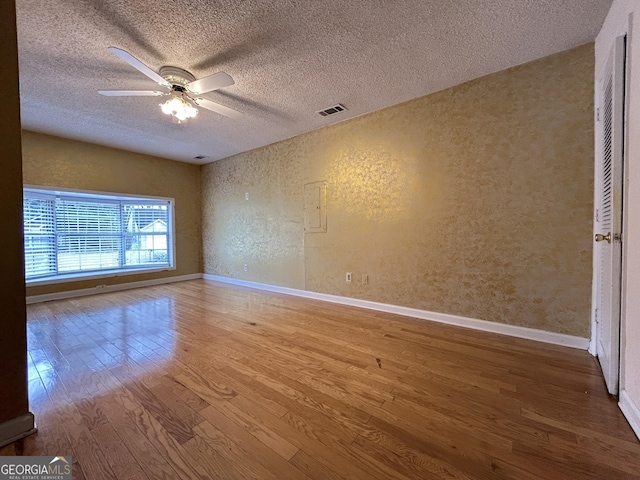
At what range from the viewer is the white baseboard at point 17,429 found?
1138mm

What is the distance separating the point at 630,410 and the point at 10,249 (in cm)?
323

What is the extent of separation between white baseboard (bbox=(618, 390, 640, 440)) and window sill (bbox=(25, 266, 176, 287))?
19.9ft

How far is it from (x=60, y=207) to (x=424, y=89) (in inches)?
230

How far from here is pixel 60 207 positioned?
4.09 meters

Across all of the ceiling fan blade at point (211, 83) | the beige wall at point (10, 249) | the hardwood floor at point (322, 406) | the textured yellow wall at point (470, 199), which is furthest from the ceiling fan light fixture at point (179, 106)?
the hardwood floor at point (322, 406)

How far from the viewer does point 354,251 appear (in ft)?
11.0

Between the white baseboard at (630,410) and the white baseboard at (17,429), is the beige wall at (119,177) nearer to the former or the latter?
the white baseboard at (17,429)

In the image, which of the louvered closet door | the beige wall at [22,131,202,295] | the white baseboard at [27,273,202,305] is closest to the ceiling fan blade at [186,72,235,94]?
the louvered closet door

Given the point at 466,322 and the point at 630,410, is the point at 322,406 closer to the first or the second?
the point at 630,410

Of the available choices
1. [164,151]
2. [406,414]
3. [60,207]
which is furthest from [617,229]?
[60,207]

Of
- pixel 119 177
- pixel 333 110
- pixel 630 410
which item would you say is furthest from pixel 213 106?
pixel 630 410

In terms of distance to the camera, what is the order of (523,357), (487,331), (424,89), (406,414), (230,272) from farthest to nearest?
1. (230,272)
2. (424,89)
3. (487,331)
4. (523,357)
5. (406,414)

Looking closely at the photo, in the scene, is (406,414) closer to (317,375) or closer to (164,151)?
(317,375)

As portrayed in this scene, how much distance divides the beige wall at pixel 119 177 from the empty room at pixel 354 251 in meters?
0.05
